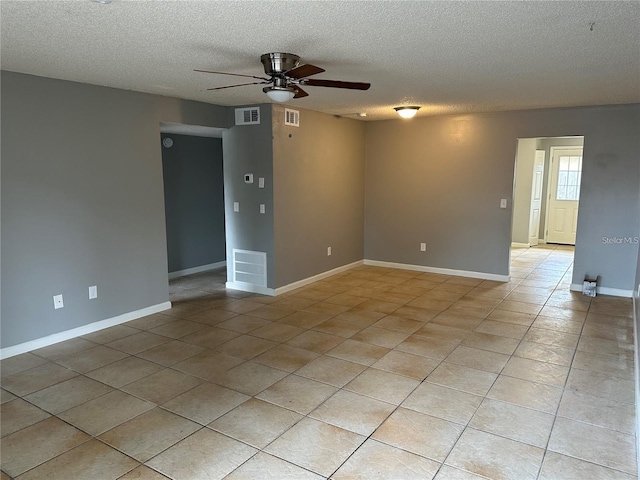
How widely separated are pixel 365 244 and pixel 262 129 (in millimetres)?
2861

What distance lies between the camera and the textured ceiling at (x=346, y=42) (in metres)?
2.14

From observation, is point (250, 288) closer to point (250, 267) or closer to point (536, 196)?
point (250, 267)

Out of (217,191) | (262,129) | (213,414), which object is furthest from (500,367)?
(217,191)

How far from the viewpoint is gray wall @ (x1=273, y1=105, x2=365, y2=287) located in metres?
5.32

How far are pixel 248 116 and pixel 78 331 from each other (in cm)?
296

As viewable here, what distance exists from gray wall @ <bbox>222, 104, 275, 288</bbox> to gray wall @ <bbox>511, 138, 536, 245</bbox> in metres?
5.37

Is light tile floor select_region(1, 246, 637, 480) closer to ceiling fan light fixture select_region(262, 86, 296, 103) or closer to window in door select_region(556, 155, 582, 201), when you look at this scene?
ceiling fan light fixture select_region(262, 86, 296, 103)

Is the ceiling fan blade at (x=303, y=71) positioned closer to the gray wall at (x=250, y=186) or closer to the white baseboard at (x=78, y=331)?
the gray wall at (x=250, y=186)

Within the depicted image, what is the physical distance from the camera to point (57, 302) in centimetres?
381

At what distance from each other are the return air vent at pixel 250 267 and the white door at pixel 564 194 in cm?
676

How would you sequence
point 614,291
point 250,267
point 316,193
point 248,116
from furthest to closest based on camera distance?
point 316,193 < point 250,267 < point 614,291 < point 248,116

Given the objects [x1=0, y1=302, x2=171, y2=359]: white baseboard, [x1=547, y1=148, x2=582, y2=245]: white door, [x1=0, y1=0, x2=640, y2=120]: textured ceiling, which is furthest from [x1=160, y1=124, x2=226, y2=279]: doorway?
[x1=547, y1=148, x2=582, y2=245]: white door

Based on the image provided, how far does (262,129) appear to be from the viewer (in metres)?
5.14

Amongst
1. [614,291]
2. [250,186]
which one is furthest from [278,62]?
[614,291]
